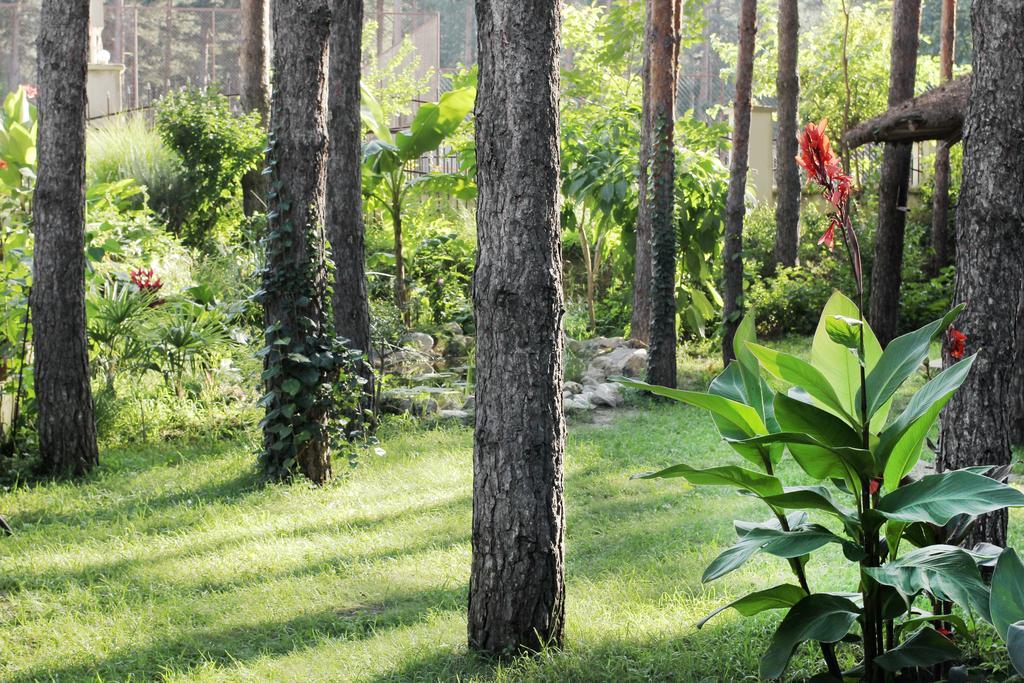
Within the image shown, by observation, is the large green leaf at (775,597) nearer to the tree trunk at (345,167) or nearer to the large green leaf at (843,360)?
the large green leaf at (843,360)

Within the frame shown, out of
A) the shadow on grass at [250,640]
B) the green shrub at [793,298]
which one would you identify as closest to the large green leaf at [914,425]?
the shadow on grass at [250,640]

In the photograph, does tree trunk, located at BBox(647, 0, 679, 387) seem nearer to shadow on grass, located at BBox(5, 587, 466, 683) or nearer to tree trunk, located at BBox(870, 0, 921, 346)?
tree trunk, located at BBox(870, 0, 921, 346)

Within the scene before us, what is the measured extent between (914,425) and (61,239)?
6.36 m

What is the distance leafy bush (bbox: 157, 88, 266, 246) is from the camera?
1540cm

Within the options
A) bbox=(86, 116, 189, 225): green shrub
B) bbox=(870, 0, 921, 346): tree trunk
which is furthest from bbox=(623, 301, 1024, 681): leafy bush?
bbox=(86, 116, 189, 225): green shrub

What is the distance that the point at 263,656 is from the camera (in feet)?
13.6

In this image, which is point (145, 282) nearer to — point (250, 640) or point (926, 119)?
point (250, 640)

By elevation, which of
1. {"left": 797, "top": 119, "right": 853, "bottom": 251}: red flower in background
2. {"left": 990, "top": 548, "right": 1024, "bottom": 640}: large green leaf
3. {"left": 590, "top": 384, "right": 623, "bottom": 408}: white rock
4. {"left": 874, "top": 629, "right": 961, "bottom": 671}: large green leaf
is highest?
{"left": 797, "top": 119, "right": 853, "bottom": 251}: red flower in background

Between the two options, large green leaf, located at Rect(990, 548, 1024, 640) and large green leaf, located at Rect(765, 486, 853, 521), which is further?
large green leaf, located at Rect(765, 486, 853, 521)

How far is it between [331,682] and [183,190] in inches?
502

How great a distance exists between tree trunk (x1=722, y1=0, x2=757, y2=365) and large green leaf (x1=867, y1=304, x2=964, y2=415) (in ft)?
28.6

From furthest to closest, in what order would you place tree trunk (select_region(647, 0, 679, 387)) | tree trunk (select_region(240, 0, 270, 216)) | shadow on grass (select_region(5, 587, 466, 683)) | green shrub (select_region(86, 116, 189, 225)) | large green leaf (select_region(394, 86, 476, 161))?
tree trunk (select_region(240, 0, 270, 216))
green shrub (select_region(86, 116, 189, 225))
large green leaf (select_region(394, 86, 476, 161))
tree trunk (select_region(647, 0, 679, 387))
shadow on grass (select_region(5, 587, 466, 683))

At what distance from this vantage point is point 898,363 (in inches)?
130

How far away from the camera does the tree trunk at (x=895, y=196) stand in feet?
38.7
